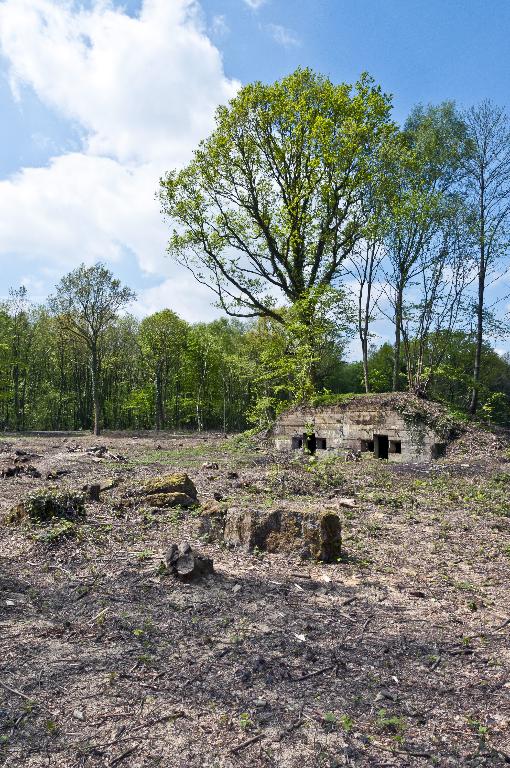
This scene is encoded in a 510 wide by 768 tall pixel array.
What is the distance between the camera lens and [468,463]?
13.2 meters

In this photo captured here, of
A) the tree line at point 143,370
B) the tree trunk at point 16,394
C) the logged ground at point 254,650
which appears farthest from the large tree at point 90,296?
the logged ground at point 254,650

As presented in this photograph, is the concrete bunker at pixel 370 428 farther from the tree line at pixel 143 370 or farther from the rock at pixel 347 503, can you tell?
the tree line at pixel 143 370

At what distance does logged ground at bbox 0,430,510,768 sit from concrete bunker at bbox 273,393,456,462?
7284mm

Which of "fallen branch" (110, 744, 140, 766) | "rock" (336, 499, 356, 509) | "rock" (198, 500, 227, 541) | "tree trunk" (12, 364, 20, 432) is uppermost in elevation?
"tree trunk" (12, 364, 20, 432)

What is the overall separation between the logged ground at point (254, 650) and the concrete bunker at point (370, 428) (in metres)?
7.28

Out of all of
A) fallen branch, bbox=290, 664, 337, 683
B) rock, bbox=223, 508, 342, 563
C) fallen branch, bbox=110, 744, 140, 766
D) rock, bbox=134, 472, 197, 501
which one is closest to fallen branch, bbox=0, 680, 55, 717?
fallen branch, bbox=110, 744, 140, 766

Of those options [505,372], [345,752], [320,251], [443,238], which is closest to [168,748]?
[345,752]

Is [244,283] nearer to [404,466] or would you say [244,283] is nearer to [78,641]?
[404,466]

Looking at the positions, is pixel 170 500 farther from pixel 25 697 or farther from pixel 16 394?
pixel 16 394

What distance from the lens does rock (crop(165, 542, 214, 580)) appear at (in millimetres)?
5236

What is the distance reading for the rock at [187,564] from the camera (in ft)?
17.2

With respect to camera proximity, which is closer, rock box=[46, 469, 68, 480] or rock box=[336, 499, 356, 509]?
rock box=[336, 499, 356, 509]

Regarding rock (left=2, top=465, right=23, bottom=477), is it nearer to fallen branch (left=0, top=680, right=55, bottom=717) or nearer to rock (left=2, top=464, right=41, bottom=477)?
rock (left=2, top=464, right=41, bottom=477)

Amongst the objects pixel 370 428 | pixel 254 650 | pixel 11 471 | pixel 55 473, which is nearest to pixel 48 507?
pixel 254 650
